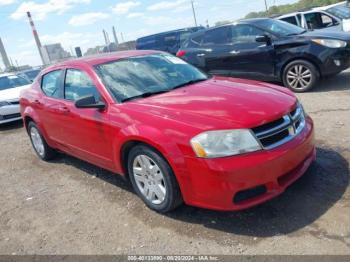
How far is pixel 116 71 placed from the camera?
4.24m

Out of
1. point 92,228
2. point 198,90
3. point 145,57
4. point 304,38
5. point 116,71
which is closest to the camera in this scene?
point 92,228

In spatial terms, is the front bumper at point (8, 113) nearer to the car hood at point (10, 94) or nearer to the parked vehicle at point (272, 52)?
the car hood at point (10, 94)

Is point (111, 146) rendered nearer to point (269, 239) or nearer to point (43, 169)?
point (269, 239)

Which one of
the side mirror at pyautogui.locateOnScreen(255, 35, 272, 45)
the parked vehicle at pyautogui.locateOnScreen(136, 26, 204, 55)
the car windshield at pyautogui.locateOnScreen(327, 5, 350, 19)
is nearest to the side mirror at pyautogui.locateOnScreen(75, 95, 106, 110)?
the side mirror at pyautogui.locateOnScreen(255, 35, 272, 45)

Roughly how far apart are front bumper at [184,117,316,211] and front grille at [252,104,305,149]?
0.06 metres

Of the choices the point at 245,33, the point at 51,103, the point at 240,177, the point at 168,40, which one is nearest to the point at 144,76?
the point at 51,103

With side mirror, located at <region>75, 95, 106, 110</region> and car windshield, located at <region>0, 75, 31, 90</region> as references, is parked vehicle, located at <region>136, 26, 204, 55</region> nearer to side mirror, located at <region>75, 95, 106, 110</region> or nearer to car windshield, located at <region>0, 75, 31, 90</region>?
car windshield, located at <region>0, 75, 31, 90</region>

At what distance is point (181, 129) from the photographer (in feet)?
10.5

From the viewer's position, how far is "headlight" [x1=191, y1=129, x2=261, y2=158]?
10.0 ft

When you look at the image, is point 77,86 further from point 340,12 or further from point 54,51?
point 54,51

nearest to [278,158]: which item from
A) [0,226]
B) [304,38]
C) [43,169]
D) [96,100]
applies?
[96,100]

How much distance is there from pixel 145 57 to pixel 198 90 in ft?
3.39

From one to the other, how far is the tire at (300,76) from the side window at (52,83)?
4.80m

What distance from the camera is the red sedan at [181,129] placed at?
307 centimetres
